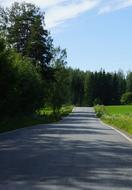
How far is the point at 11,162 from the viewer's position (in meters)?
15.4

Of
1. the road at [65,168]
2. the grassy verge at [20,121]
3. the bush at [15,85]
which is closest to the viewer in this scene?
the road at [65,168]

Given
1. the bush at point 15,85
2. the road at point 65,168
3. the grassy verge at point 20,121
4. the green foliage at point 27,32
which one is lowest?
the road at point 65,168

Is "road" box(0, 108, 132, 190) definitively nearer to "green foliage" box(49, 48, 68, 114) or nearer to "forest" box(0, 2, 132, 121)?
"forest" box(0, 2, 132, 121)

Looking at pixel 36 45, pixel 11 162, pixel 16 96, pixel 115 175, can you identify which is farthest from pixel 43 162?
pixel 36 45

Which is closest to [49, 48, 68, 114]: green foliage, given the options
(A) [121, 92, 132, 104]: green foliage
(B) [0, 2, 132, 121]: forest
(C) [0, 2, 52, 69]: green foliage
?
(B) [0, 2, 132, 121]: forest

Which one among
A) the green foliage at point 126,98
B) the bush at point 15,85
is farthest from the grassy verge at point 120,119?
the green foliage at point 126,98

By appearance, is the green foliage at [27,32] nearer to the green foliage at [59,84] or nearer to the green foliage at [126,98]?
the green foliage at [59,84]

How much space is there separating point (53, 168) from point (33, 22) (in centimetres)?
6967

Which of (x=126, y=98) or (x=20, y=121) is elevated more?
(x=126, y=98)

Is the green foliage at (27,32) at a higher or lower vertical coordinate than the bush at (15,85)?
higher

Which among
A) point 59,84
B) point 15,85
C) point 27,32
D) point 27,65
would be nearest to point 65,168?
point 15,85

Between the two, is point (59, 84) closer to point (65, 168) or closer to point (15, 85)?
point (15, 85)

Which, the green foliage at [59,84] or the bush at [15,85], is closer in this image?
the bush at [15,85]

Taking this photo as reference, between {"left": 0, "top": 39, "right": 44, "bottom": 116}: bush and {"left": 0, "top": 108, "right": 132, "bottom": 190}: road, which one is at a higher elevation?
{"left": 0, "top": 39, "right": 44, "bottom": 116}: bush
